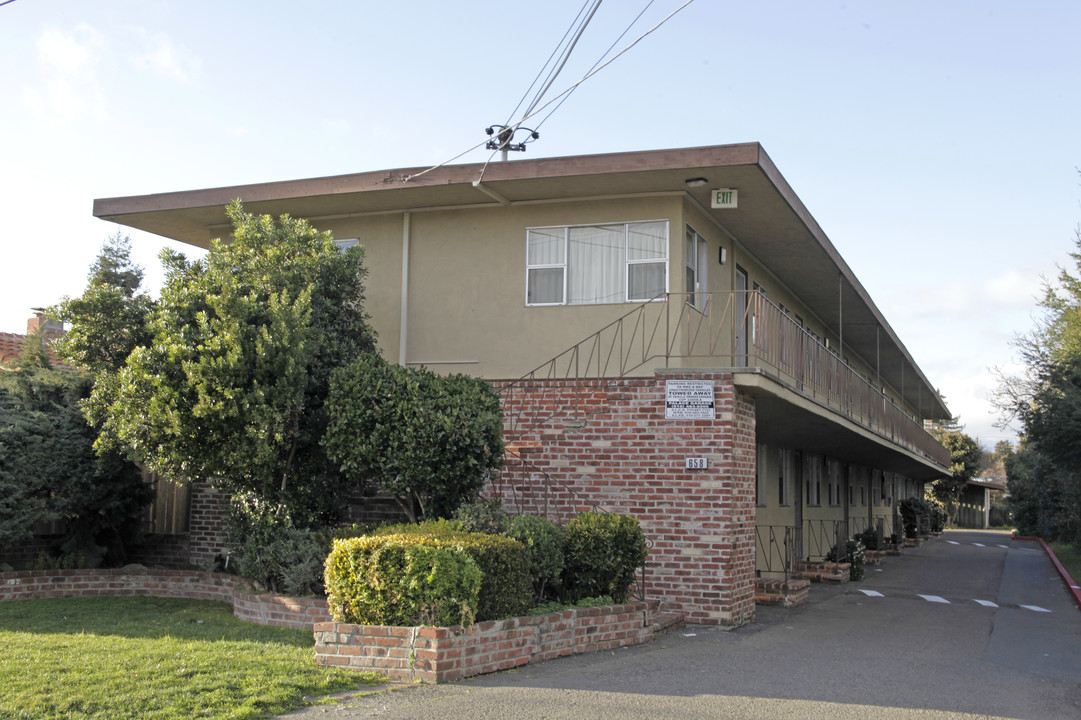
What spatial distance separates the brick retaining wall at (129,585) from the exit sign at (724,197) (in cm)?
770

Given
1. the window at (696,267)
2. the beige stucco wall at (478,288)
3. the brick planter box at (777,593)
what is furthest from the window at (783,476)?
the beige stucco wall at (478,288)

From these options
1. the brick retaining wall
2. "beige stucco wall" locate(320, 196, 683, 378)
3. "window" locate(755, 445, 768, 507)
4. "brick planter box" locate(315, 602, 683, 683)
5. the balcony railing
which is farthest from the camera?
"window" locate(755, 445, 768, 507)

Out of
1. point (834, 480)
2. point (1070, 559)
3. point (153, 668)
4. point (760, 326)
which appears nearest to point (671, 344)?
point (760, 326)

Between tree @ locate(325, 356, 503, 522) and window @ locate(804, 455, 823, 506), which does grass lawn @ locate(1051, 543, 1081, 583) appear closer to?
window @ locate(804, 455, 823, 506)

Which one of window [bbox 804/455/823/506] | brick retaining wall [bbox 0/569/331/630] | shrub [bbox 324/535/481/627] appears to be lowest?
brick retaining wall [bbox 0/569/331/630]

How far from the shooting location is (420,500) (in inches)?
437

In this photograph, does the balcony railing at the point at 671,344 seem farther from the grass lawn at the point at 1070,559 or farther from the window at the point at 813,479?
the grass lawn at the point at 1070,559

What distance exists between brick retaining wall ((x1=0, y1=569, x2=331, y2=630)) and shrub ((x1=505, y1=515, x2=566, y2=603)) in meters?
2.96

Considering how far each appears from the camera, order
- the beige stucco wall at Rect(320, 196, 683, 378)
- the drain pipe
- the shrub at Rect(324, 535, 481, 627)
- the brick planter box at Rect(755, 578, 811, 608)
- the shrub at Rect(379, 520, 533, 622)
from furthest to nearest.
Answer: the drain pipe, the brick planter box at Rect(755, 578, 811, 608), the beige stucco wall at Rect(320, 196, 683, 378), the shrub at Rect(379, 520, 533, 622), the shrub at Rect(324, 535, 481, 627)

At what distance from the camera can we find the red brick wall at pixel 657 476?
38.8 feet

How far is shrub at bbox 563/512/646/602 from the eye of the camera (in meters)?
10.2

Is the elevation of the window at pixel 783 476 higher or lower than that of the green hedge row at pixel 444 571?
higher

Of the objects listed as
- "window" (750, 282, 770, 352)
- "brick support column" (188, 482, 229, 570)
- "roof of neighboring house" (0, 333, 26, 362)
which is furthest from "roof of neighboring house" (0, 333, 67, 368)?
"window" (750, 282, 770, 352)

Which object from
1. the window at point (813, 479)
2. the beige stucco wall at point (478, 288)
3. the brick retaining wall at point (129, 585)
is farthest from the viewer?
the window at point (813, 479)
